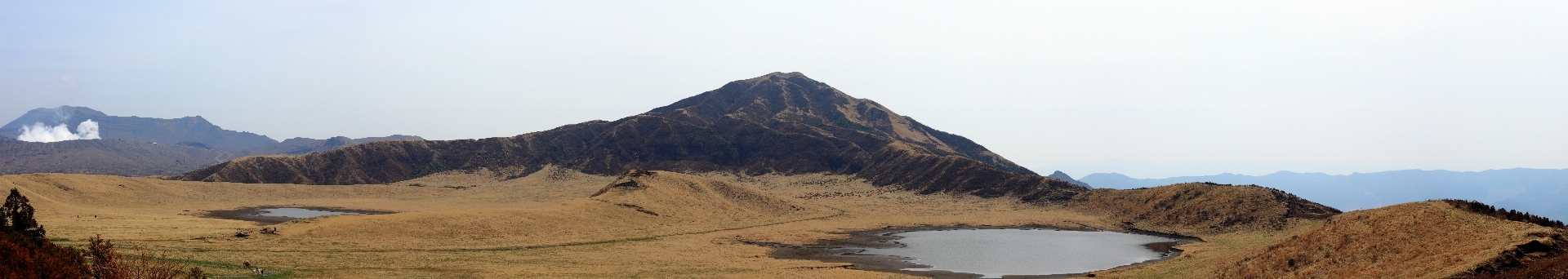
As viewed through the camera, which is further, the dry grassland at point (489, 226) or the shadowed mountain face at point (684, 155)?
the shadowed mountain face at point (684, 155)

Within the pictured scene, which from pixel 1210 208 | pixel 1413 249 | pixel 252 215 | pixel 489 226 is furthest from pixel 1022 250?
pixel 252 215

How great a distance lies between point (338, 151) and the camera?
138000 millimetres

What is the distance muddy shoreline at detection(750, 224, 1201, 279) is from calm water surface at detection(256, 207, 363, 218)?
161ft

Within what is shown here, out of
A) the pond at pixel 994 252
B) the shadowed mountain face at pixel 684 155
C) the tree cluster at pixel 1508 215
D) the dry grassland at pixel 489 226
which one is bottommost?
the pond at pixel 994 252

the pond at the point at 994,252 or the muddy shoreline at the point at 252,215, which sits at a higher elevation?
the muddy shoreline at the point at 252,215

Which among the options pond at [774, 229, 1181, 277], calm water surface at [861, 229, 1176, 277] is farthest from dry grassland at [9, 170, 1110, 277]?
calm water surface at [861, 229, 1176, 277]

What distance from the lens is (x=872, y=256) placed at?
4919 centimetres

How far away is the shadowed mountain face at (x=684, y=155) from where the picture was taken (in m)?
119

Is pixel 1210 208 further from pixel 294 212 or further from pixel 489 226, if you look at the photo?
pixel 294 212

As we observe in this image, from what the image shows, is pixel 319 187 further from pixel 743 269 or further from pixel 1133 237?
pixel 1133 237

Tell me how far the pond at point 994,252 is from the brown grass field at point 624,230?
9.81ft

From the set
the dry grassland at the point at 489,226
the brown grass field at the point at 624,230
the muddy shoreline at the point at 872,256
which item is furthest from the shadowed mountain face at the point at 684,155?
the muddy shoreline at the point at 872,256

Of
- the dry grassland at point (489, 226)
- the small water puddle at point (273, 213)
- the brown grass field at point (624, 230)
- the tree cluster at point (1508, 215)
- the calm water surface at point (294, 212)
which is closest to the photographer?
the tree cluster at point (1508, 215)

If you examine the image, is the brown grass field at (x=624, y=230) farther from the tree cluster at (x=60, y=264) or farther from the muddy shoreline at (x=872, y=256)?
the tree cluster at (x=60, y=264)
